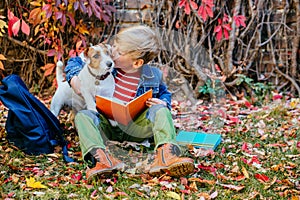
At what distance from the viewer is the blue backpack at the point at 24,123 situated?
104 inches

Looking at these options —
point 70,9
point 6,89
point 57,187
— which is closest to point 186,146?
point 57,187

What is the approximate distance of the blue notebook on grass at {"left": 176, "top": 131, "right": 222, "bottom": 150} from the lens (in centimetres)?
287

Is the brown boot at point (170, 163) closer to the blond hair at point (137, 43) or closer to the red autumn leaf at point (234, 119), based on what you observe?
the blond hair at point (137, 43)

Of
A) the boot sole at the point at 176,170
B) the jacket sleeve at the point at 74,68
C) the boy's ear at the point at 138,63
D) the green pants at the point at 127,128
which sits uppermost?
the boy's ear at the point at 138,63

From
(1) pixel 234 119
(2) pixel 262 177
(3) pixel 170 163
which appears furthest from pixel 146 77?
(1) pixel 234 119

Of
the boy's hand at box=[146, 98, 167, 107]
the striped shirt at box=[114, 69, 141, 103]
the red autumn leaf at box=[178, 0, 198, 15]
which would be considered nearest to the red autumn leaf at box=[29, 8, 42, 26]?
the red autumn leaf at box=[178, 0, 198, 15]

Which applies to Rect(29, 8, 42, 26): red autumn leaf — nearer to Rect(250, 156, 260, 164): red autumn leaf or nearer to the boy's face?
the boy's face

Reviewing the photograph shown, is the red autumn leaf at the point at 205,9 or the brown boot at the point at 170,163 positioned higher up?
the red autumn leaf at the point at 205,9

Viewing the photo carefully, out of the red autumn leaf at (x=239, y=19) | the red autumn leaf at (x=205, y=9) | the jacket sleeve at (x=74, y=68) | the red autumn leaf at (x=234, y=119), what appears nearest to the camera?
the jacket sleeve at (x=74, y=68)

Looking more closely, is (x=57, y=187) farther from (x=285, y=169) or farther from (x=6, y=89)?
(x=285, y=169)

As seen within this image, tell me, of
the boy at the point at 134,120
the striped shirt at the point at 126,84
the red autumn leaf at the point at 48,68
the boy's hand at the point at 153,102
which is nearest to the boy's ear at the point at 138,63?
the boy at the point at 134,120

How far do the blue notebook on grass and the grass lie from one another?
0.06 metres

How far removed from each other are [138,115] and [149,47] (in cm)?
40

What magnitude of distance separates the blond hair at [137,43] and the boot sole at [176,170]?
2.05 feet
